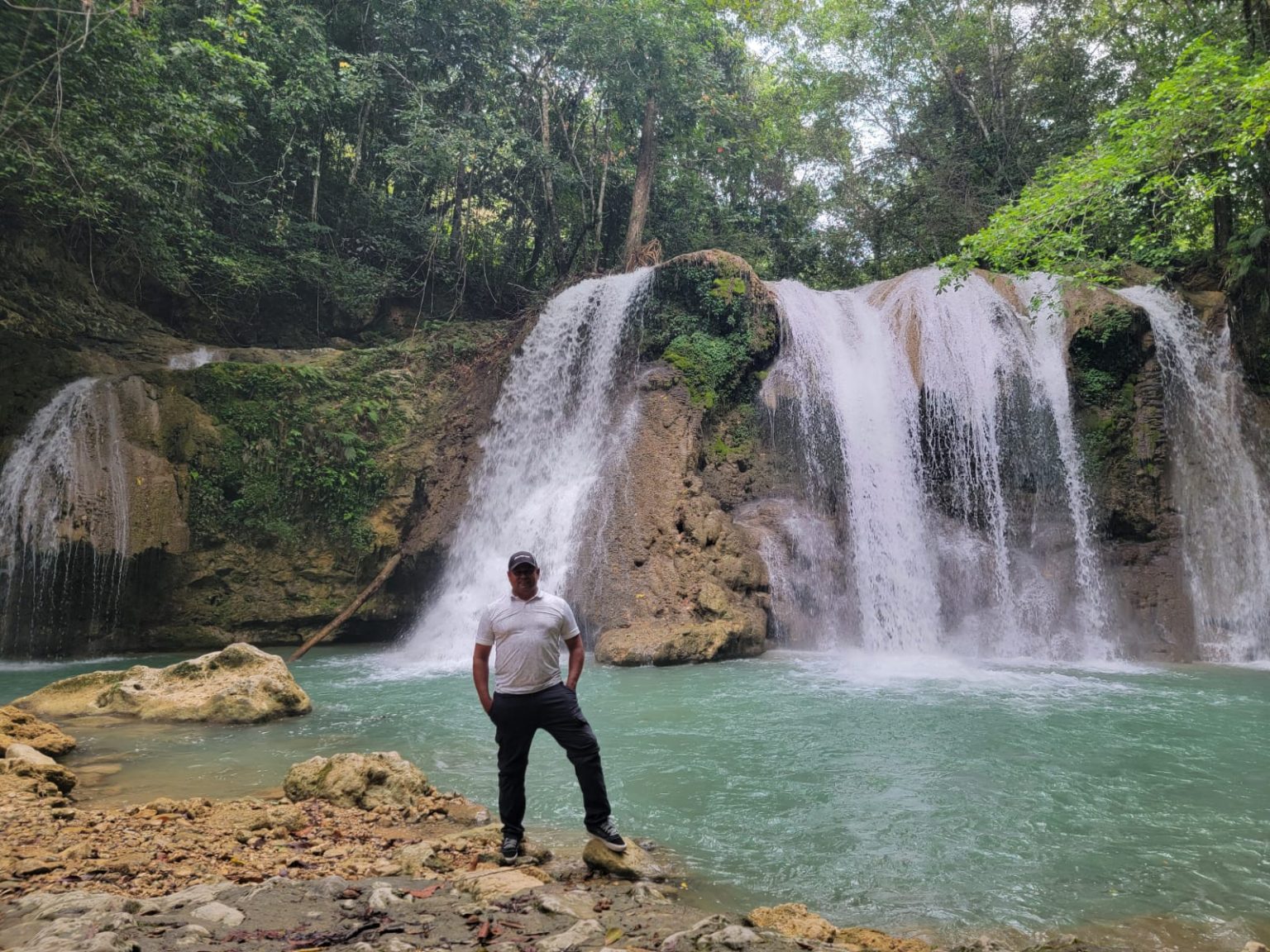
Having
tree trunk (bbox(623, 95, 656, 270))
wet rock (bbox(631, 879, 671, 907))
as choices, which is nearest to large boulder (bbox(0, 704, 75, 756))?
wet rock (bbox(631, 879, 671, 907))

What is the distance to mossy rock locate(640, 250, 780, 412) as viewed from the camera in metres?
13.6

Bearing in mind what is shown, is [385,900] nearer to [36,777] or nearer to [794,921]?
[794,921]

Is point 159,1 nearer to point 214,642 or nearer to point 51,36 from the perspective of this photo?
point 51,36

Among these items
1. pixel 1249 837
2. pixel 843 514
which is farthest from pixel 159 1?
pixel 1249 837

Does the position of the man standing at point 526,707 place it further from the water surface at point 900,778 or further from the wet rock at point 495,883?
the water surface at point 900,778

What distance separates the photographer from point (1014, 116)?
1964 centimetres

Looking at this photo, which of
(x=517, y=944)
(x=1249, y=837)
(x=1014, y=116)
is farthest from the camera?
(x=1014, y=116)

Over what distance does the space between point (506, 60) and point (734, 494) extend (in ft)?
40.2

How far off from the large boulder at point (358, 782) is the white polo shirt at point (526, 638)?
1.50m

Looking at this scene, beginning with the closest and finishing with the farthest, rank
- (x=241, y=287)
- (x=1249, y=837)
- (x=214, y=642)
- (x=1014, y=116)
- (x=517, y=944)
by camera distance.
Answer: (x=517, y=944) → (x=1249, y=837) → (x=214, y=642) → (x=241, y=287) → (x=1014, y=116)

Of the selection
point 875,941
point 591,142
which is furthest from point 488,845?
point 591,142

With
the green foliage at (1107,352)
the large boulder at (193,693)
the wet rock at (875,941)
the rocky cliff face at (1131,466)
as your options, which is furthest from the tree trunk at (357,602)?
the green foliage at (1107,352)

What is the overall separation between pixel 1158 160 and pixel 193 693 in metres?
12.5

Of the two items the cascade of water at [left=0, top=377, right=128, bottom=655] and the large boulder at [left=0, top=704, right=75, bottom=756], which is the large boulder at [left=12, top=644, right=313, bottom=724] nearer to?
→ the large boulder at [left=0, top=704, right=75, bottom=756]
